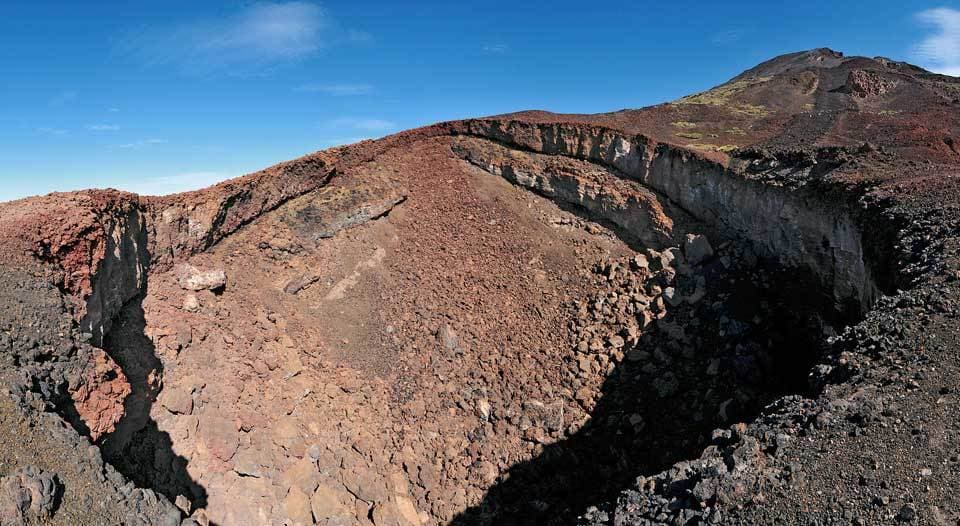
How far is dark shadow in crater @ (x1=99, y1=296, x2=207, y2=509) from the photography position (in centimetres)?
1017

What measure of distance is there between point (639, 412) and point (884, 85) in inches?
879

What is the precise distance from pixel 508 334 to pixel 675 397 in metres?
4.76

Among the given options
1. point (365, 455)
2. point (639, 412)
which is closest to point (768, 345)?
point (639, 412)

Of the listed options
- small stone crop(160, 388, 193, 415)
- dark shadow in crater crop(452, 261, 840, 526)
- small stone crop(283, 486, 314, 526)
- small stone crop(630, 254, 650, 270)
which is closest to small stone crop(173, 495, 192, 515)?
small stone crop(283, 486, 314, 526)

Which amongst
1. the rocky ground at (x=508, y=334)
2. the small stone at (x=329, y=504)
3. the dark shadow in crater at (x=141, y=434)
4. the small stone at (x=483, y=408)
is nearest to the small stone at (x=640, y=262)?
the rocky ground at (x=508, y=334)

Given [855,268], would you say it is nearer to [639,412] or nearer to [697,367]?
[697,367]

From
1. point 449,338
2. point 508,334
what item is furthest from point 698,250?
point 449,338

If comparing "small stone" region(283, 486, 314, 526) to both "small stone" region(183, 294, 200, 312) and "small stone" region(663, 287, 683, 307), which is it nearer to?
"small stone" region(183, 294, 200, 312)

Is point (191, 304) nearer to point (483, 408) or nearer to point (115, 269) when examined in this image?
point (115, 269)

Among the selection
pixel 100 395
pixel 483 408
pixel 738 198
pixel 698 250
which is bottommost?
pixel 483 408

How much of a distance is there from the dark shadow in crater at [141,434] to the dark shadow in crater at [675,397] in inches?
238

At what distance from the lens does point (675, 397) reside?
40.0 feet

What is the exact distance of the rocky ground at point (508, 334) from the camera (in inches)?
251

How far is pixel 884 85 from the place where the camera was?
23.3 meters
